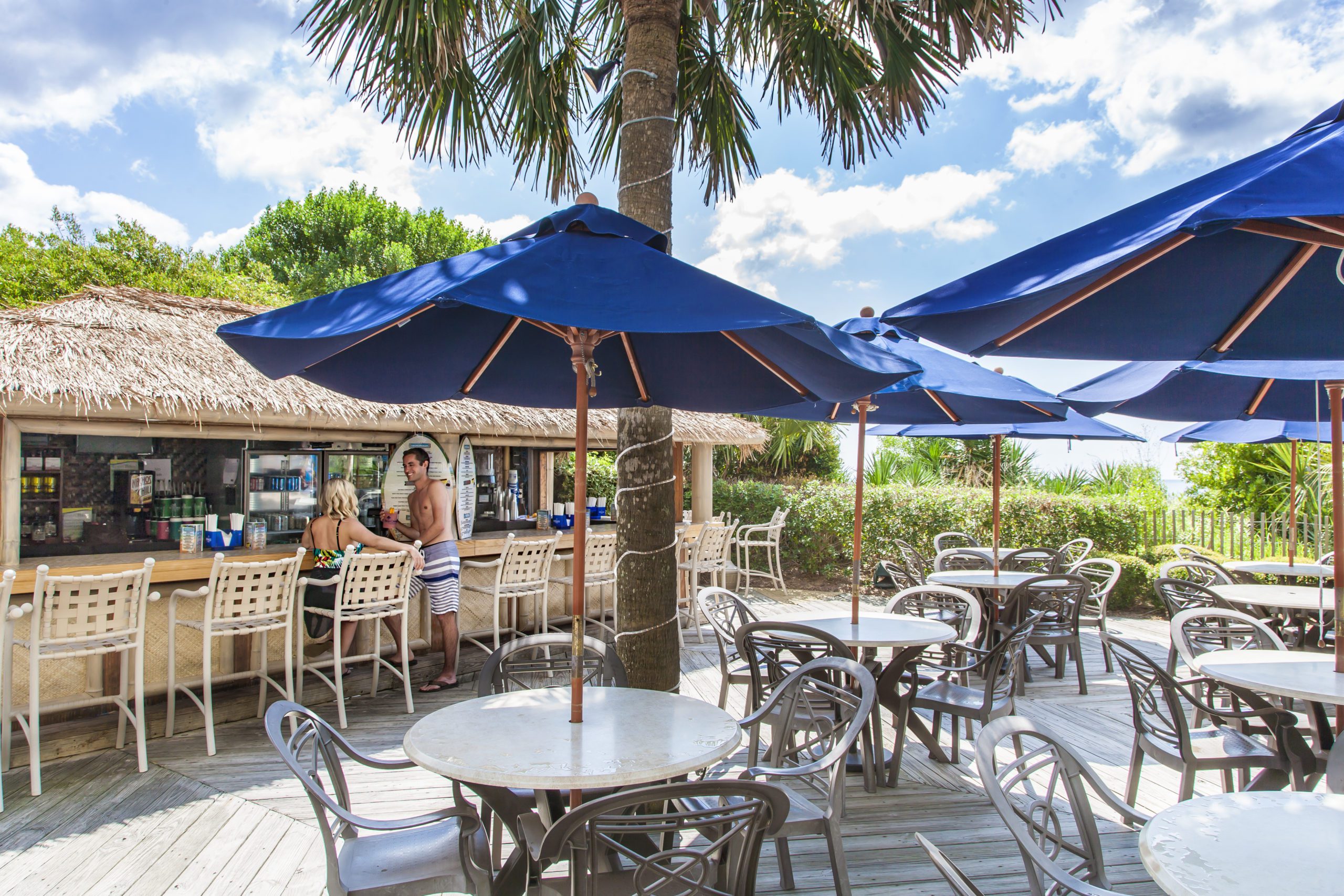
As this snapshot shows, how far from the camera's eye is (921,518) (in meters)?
10.5

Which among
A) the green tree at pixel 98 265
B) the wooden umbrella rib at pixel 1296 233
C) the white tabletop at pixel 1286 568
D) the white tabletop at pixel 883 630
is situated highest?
the green tree at pixel 98 265

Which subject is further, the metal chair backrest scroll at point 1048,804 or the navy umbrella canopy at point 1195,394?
the navy umbrella canopy at point 1195,394

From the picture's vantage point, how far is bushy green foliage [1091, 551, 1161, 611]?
868cm

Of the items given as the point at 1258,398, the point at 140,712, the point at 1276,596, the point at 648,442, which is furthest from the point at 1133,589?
the point at 140,712

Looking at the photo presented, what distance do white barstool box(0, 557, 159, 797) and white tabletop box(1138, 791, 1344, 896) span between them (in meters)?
4.55

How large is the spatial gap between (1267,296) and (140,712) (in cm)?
550

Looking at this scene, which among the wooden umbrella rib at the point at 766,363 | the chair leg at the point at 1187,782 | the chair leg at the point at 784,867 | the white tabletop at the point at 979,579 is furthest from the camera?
the white tabletop at the point at 979,579

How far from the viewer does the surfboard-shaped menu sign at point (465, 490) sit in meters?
6.98

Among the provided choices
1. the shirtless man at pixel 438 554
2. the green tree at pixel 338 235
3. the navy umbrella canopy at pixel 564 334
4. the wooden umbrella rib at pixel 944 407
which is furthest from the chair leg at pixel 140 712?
the green tree at pixel 338 235

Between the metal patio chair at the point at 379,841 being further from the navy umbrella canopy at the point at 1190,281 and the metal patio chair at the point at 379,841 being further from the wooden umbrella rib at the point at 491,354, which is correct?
the navy umbrella canopy at the point at 1190,281

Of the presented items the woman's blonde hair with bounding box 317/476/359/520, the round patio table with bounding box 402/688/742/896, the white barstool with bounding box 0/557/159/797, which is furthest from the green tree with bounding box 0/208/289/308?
the round patio table with bounding box 402/688/742/896

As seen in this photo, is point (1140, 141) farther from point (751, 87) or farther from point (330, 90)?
point (330, 90)

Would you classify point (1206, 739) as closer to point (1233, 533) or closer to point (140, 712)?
point (140, 712)

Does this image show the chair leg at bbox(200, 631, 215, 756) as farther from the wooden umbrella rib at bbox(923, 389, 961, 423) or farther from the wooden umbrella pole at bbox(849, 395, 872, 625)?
the wooden umbrella rib at bbox(923, 389, 961, 423)
